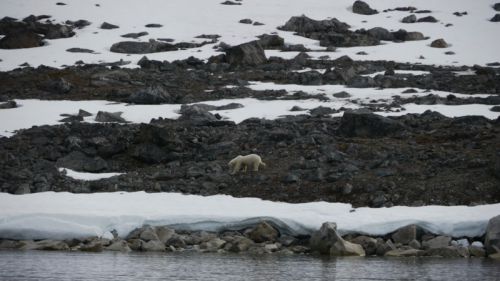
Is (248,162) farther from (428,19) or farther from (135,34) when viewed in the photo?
(428,19)

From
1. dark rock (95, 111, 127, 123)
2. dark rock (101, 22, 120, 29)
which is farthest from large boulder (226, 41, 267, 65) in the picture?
dark rock (95, 111, 127, 123)

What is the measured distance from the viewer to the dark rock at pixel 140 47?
65000mm

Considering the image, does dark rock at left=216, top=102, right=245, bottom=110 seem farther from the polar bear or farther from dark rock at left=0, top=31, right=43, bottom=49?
dark rock at left=0, top=31, right=43, bottom=49

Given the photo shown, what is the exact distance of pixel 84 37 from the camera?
70125 mm

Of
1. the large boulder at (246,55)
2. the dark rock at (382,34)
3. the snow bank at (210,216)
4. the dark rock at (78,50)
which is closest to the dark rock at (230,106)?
the large boulder at (246,55)

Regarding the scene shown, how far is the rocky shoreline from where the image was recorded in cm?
1972

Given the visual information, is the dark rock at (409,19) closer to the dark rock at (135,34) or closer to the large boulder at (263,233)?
the dark rock at (135,34)

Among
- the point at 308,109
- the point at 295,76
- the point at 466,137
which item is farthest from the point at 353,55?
the point at 466,137

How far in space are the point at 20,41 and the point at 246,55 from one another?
22602 millimetres

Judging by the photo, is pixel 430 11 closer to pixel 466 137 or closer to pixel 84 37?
pixel 84 37

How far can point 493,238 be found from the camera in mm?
19641

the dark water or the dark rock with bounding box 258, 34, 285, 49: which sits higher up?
the dark rock with bounding box 258, 34, 285, 49

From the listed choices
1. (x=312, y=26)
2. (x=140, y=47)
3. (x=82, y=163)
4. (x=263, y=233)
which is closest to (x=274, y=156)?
(x=82, y=163)

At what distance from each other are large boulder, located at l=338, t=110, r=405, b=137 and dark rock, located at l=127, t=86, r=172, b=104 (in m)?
14.8
